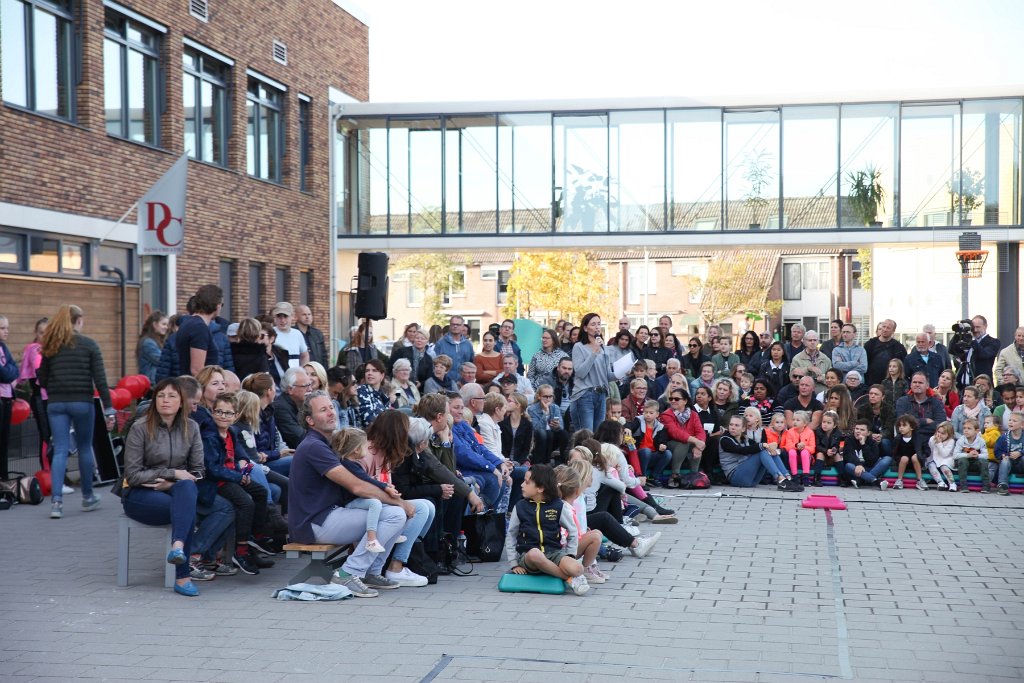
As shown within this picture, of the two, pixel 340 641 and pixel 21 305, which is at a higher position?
pixel 21 305

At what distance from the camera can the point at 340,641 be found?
6.46 meters

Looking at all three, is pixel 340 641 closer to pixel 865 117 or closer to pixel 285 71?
pixel 285 71

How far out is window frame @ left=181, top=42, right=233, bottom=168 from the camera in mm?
20328

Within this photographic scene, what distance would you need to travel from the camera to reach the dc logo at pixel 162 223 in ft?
47.8

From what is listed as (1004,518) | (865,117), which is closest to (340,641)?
(1004,518)

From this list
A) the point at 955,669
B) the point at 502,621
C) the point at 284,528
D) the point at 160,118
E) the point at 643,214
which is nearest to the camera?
the point at 955,669

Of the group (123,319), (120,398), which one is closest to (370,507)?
(120,398)

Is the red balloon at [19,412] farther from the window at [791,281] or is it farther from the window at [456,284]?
the window at [791,281]

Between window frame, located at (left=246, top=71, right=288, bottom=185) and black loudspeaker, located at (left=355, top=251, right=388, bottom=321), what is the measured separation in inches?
314

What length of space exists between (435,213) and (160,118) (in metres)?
8.33

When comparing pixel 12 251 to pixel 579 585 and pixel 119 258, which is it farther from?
pixel 579 585

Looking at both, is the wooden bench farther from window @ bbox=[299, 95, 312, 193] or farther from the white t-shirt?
window @ bbox=[299, 95, 312, 193]

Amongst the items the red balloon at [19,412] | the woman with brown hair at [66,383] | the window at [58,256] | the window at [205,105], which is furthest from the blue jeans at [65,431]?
the window at [205,105]

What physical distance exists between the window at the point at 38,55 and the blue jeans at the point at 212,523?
370 inches
